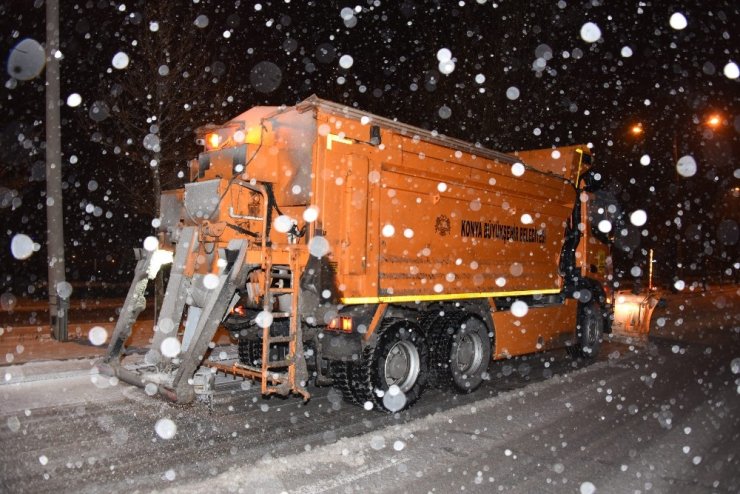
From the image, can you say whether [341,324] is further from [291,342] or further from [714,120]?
[714,120]

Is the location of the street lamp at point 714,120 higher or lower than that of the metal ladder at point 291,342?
higher

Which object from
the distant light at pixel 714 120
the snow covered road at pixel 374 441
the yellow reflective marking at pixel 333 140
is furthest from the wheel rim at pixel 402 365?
the distant light at pixel 714 120

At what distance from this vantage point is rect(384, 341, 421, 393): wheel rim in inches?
272

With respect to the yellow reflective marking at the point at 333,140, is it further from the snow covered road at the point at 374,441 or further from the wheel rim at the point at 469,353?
the wheel rim at the point at 469,353

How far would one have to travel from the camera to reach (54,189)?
417 inches

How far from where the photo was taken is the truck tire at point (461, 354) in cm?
753

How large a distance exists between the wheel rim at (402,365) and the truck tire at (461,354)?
0.46 meters

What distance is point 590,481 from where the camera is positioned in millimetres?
4930

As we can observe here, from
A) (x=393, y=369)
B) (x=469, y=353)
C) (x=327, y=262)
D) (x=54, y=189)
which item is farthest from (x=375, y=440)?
(x=54, y=189)

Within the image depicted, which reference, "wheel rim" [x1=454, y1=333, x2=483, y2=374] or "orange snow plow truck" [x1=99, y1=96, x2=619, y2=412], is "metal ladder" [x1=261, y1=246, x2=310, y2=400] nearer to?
"orange snow plow truck" [x1=99, y1=96, x2=619, y2=412]

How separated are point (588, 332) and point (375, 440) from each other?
257 inches

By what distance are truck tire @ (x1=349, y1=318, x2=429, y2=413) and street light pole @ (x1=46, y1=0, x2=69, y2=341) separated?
6600 millimetres

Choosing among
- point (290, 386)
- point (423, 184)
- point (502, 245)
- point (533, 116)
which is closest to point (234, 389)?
point (290, 386)

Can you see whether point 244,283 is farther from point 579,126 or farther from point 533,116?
point 579,126
